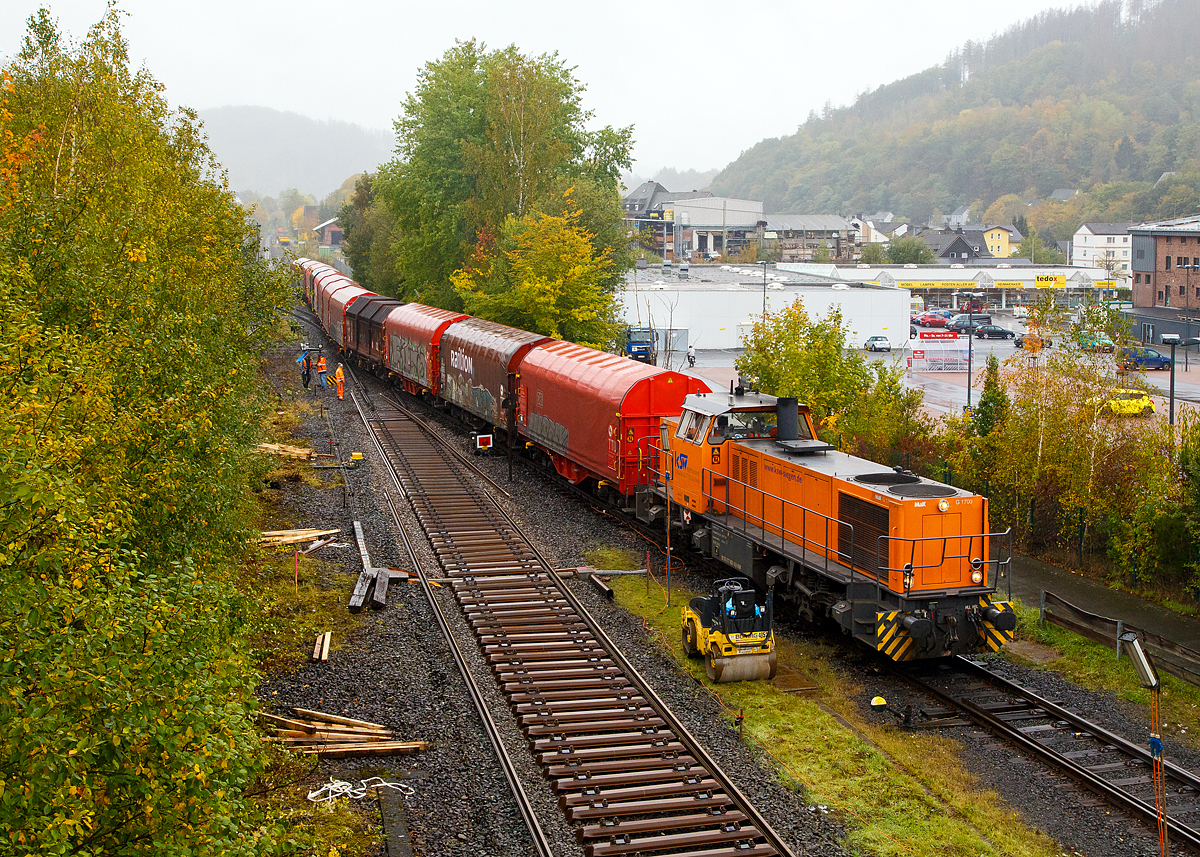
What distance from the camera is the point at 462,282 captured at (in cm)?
4931

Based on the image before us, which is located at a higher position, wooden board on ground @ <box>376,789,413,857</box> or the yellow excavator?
the yellow excavator

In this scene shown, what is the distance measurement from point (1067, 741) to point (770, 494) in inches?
270

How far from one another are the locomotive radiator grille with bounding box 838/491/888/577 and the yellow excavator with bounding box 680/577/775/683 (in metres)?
1.82

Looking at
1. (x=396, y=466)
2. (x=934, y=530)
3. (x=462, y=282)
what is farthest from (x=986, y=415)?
(x=462, y=282)

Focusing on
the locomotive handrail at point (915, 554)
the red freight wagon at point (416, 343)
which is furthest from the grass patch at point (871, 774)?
the red freight wagon at point (416, 343)

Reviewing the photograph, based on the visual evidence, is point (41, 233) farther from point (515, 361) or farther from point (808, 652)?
point (515, 361)

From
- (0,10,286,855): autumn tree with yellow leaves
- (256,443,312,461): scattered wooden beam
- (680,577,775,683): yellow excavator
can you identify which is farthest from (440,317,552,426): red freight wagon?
(680,577,775,683): yellow excavator

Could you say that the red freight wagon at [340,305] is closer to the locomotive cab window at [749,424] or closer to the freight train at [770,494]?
the freight train at [770,494]

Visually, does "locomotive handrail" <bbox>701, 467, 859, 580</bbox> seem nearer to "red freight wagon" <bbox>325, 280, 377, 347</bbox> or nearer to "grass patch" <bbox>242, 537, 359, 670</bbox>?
"grass patch" <bbox>242, 537, 359, 670</bbox>

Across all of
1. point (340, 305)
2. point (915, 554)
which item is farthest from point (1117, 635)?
point (340, 305)

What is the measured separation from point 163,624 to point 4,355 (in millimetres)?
2321

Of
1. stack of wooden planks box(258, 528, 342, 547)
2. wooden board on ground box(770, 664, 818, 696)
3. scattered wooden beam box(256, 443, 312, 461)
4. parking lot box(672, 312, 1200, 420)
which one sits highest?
parking lot box(672, 312, 1200, 420)

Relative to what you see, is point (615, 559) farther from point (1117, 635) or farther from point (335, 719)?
point (1117, 635)

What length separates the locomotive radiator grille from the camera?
16.6 meters
